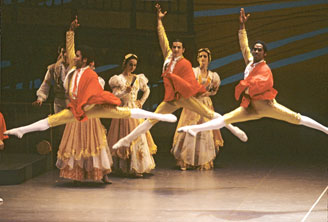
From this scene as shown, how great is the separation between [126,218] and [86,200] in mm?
904

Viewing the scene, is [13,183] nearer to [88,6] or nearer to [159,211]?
[159,211]

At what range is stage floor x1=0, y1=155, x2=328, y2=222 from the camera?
21.1 feet

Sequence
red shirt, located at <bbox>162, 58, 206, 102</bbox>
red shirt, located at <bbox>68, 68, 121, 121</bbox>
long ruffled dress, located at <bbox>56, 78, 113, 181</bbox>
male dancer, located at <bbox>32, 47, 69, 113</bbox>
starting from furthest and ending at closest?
male dancer, located at <bbox>32, 47, 69, 113</bbox> → long ruffled dress, located at <bbox>56, 78, 113, 181</bbox> → red shirt, located at <bbox>162, 58, 206, 102</bbox> → red shirt, located at <bbox>68, 68, 121, 121</bbox>

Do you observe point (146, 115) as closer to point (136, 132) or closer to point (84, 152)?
point (136, 132)

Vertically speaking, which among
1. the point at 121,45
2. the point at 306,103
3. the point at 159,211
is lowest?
the point at 159,211

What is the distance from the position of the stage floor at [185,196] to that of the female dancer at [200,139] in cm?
18

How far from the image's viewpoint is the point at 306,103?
434 inches

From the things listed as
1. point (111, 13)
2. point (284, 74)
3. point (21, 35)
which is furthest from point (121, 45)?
point (284, 74)

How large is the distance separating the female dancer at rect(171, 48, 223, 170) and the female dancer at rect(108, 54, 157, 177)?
607mm

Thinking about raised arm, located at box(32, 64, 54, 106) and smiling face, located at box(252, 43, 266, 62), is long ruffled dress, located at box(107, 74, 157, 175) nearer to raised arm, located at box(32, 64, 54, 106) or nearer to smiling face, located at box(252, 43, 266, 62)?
raised arm, located at box(32, 64, 54, 106)

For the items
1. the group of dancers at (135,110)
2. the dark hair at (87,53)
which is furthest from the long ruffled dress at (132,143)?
the dark hair at (87,53)

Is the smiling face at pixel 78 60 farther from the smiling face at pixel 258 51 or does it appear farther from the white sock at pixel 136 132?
the smiling face at pixel 258 51

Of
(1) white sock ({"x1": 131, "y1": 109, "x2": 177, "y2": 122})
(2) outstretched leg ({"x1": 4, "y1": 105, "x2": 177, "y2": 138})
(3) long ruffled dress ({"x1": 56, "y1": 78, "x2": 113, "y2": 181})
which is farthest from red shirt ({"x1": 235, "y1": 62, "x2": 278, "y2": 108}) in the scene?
(3) long ruffled dress ({"x1": 56, "y1": 78, "x2": 113, "y2": 181})

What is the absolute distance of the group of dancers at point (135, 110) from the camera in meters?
6.34
